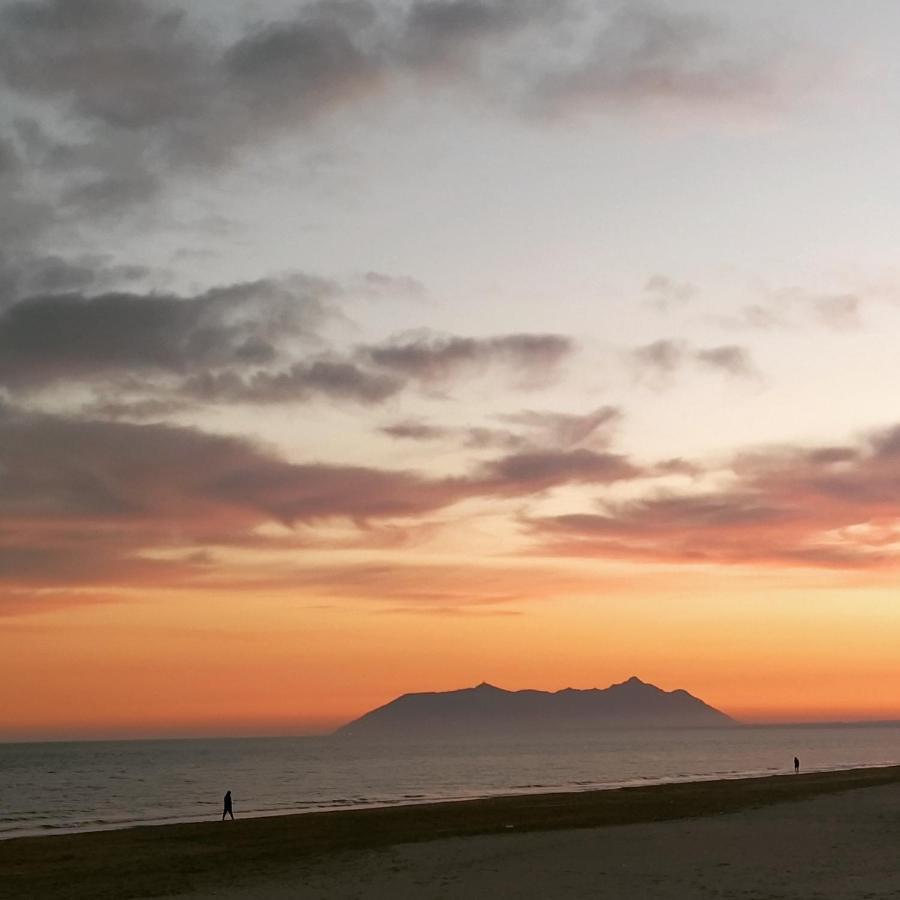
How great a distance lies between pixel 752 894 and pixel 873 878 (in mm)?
3523

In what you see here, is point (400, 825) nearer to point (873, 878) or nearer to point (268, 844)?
point (268, 844)

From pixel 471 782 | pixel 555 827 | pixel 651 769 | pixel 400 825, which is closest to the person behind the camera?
pixel 555 827

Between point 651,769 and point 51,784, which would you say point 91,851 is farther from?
point 651,769

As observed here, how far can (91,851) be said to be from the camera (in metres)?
42.4

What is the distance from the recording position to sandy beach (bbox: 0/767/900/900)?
2705 centimetres

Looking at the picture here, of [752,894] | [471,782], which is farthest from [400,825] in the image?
[471,782]

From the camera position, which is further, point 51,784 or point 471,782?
point 51,784

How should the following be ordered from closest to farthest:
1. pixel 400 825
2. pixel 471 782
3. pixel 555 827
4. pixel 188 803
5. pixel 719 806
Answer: pixel 555 827, pixel 400 825, pixel 719 806, pixel 188 803, pixel 471 782

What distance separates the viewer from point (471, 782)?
113 metres

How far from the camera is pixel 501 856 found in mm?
33531

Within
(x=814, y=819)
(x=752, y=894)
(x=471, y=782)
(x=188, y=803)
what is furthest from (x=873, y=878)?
(x=471, y=782)

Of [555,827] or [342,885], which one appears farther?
[555,827]

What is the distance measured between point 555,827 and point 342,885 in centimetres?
1826

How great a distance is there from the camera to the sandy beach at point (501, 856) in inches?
1065
